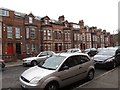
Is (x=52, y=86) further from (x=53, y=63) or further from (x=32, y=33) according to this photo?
(x=32, y=33)

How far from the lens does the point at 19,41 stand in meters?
26.9

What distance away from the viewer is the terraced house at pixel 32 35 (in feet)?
81.0

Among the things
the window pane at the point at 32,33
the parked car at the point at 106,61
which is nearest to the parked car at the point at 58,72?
the parked car at the point at 106,61

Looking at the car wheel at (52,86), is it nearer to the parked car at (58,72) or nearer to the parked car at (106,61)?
the parked car at (58,72)

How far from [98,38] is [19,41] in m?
35.5

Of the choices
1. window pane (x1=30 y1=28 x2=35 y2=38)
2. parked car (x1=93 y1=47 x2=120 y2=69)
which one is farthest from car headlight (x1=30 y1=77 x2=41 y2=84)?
window pane (x1=30 y1=28 x2=35 y2=38)

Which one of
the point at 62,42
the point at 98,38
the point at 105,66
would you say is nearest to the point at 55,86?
the point at 105,66

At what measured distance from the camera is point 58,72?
650 cm

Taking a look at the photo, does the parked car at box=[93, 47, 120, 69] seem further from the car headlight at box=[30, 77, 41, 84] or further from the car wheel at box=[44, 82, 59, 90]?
the car headlight at box=[30, 77, 41, 84]

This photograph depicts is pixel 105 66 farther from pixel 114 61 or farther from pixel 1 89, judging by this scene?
pixel 1 89

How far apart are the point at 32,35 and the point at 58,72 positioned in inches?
928

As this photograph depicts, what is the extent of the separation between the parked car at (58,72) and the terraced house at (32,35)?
14.6m

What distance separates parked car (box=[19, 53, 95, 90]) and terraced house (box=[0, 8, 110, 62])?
48.0 feet

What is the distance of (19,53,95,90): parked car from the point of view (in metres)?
5.95
